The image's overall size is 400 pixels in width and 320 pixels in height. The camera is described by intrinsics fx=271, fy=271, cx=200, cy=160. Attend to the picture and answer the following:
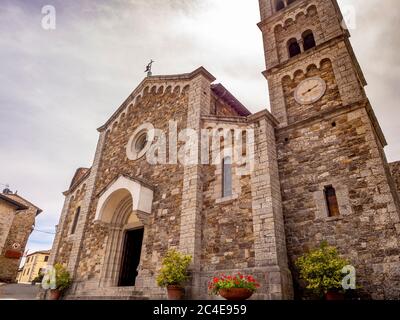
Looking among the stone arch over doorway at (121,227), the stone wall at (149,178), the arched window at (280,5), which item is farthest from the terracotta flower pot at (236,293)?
the arched window at (280,5)

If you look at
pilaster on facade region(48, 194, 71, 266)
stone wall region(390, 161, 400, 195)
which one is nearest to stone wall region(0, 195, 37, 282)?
pilaster on facade region(48, 194, 71, 266)

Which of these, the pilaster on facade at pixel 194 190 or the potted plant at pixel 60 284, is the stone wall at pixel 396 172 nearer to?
the pilaster on facade at pixel 194 190

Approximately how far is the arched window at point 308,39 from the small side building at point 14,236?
1797 cm

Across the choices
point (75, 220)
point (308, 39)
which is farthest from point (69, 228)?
point (308, 39)

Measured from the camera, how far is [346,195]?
7.30m

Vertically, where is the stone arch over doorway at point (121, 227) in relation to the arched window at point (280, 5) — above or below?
below

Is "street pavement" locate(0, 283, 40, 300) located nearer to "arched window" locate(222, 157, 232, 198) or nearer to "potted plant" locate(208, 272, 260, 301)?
"arched window" locate(222, 157, 232, 198)

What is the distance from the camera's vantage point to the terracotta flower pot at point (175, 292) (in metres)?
7.37

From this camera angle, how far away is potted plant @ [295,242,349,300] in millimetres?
6059

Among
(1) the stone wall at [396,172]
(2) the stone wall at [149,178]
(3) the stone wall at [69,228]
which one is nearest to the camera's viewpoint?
(2) the stone wall at [149,178]

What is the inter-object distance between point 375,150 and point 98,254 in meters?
10.7

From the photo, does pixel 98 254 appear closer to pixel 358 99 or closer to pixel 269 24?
pixel 358 99
